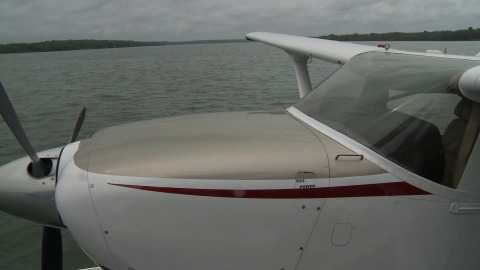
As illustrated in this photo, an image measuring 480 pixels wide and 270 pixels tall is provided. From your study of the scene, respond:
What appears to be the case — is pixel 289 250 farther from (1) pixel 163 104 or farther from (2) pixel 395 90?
(1) pixel 163 104

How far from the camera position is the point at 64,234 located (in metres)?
5.51

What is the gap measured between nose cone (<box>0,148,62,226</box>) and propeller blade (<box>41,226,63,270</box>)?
0.41m

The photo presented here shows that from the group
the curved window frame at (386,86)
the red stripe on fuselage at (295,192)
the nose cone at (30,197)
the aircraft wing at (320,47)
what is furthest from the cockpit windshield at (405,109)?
the nose cone at (30,197)

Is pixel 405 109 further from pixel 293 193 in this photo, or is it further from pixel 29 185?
pixel 29 185

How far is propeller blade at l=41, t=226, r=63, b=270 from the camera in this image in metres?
2.86

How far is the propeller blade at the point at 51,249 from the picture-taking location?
112 inches

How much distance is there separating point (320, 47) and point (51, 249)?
3.13 meters

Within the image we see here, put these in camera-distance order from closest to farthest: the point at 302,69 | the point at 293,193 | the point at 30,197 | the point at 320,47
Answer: the point at 293,193
the point at 30,197
the point at 320,47
the point at 302,69

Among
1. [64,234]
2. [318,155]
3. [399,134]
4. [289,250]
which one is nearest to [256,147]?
[318,155]

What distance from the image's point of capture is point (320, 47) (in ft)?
13.4

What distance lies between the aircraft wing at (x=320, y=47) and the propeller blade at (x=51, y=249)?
2.81 m

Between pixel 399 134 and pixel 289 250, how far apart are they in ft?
2.96

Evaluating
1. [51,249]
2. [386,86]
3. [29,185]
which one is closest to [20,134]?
[29,185]

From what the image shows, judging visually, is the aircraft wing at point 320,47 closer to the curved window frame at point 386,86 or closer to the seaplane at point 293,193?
the curved window frame at point 386,86
